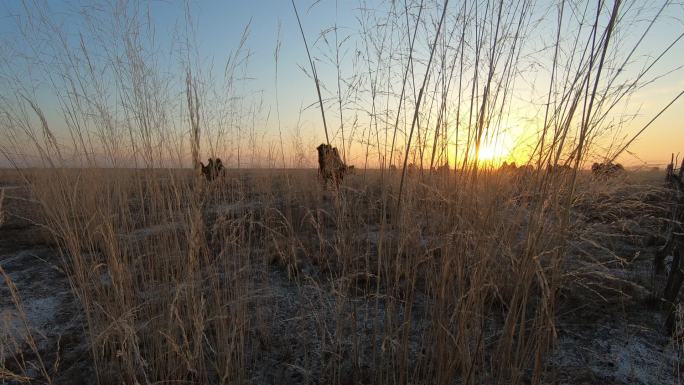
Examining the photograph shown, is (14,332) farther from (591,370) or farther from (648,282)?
(648,282)

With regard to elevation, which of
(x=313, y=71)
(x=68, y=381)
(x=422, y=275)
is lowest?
(x=68, y=381)

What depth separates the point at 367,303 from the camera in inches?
54.9

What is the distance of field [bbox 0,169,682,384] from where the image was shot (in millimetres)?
1143

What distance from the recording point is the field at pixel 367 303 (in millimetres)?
1143

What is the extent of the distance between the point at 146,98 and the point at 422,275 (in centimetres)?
207

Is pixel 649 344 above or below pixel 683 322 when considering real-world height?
below

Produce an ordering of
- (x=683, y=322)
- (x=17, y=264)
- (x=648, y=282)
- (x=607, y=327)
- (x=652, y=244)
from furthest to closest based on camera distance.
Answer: (x=652, y=244) < (x=17, y=264) < (x=648, y=282) < (x=607, y=327) < (x=683, y=322)

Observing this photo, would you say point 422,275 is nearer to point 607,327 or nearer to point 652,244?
point 607,327

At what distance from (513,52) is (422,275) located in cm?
178

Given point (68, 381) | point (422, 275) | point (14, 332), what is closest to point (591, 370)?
point (422, 275)

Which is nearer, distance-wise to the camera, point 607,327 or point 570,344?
point 570,344

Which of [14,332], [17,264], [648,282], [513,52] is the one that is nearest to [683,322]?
[648,282]

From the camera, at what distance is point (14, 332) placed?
1.96 meters

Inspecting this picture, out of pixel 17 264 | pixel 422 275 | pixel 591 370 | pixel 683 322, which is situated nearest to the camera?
pixel 591 370
